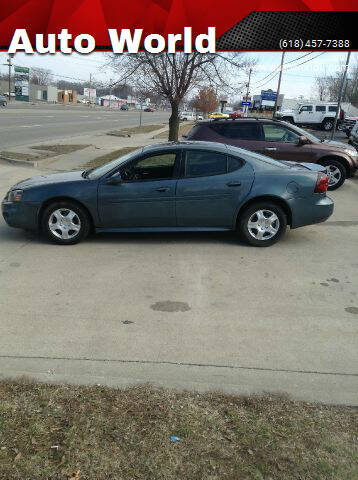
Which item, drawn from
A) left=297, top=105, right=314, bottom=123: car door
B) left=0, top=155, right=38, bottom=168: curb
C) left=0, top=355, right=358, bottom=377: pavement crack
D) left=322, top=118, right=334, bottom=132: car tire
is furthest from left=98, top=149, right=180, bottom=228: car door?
left=297, top=105, right=314, bottom=123: car door

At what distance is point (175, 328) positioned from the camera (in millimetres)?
3947

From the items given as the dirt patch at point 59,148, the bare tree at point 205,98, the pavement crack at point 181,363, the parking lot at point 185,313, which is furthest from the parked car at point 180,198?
the bare tree at point 205,98

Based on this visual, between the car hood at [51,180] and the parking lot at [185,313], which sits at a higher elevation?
the car hood at [51,180]

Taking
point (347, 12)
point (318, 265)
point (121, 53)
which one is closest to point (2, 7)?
point (121, 53)

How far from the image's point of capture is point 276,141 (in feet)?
→ 34.3

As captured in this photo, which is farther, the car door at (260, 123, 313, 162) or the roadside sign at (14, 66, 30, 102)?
the roadside sign at (14, 66, 30, 102)

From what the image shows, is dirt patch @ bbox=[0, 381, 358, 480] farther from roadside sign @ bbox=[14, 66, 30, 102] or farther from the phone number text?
roadside sign @ bbox=[14, 66, 30, 102]

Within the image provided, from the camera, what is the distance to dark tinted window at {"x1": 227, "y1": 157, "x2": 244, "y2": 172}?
627 cm

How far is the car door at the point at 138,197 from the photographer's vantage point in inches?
241

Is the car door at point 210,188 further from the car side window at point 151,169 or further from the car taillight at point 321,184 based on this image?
the car taillight at point 321,184

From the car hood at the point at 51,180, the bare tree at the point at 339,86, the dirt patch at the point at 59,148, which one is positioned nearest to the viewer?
the car hood at the point at 51,180

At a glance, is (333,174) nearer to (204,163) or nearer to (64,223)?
(204,163)

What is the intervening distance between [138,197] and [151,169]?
1.86 ft

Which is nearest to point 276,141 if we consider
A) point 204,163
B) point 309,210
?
point 309,210
